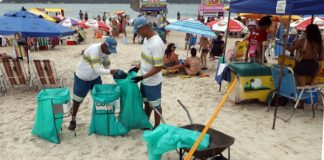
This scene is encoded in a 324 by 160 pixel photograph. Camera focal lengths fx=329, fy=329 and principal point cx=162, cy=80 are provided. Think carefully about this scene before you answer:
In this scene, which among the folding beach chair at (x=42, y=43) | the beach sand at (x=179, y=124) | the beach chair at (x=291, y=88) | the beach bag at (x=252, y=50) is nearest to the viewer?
the beach sand at (x=179, y=124)

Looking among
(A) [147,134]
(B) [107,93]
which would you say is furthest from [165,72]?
(A) [147,134]

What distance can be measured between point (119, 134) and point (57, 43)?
1183 cm

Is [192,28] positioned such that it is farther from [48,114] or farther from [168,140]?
[168,140]

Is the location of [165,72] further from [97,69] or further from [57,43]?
[57,43]

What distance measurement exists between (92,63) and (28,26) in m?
2.47

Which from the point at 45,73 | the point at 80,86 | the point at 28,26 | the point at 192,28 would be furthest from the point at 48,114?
the point at 192,28

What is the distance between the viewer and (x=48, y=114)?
430 cm

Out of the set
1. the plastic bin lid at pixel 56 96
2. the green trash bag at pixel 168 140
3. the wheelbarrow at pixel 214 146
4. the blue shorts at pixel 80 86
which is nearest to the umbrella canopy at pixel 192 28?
the blue shorts at pixel 80 86

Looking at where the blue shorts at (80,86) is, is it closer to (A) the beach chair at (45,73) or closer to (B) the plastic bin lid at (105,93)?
(B) the plastic bin lid at (105,93)

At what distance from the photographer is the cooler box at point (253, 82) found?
5863mm

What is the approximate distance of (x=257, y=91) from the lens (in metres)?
6.00

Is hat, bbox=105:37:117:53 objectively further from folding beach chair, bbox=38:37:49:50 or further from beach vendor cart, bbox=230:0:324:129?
folding beach chair, bbox=38:37:49:50

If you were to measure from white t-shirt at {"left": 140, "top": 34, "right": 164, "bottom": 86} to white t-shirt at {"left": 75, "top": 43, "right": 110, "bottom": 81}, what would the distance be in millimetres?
521

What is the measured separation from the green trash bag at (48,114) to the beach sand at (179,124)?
122 mm
